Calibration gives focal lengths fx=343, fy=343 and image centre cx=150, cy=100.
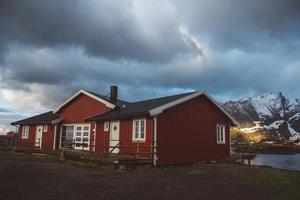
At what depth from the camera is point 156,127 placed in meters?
21.0

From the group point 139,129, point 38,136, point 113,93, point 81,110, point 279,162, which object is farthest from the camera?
point 279,162

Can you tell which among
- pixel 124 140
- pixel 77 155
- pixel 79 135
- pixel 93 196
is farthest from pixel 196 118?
pixel 93 196

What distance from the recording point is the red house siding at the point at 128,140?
2122 cm

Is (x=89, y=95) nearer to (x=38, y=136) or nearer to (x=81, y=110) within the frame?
(x=81, y=110)

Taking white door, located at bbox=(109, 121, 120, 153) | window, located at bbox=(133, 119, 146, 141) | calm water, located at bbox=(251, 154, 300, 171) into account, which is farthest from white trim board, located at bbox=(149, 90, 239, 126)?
calm water, located at bbox=(251, 154, 300, 171)

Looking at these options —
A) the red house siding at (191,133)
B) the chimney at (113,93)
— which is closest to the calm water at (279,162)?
the red house siding at (191,133)

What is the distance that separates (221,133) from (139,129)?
7466 millimetres

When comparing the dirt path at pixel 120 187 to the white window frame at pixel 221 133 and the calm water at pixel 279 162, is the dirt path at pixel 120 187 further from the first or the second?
the calm water at pixel 279 162

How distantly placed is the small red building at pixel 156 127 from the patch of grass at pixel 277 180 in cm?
519

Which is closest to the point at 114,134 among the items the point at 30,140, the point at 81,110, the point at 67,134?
the point at 81,110

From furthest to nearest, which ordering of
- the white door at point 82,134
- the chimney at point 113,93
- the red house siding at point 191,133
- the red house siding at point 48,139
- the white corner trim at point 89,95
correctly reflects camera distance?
the red house siding at point 48,139, the chimney at point 113,93, the white door at point 82,134, the white corner trim at point 89,95, the red house siding at point 191,133

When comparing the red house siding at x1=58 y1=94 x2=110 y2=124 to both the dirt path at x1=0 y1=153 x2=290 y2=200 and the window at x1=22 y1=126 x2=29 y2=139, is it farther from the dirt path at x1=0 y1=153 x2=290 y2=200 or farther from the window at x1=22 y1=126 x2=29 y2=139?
the dirt path at x1=0 y1=153 x2=290 y2=200

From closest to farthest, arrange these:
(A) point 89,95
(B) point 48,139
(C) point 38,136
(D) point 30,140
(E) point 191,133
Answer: (E) point 191,133
(A) point 89,95
(B) point 48,139
(C) point 38,136
(D) point 30,140

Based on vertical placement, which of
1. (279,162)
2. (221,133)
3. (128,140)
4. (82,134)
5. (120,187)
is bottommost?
(279,162)
